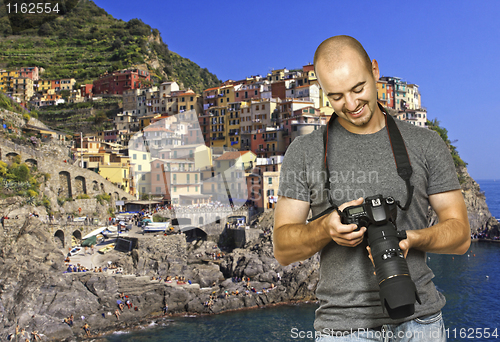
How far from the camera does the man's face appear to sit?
1.41m

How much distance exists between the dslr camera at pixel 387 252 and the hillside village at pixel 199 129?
2508 cm

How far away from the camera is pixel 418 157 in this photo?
4.71ft

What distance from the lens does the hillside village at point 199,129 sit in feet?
104

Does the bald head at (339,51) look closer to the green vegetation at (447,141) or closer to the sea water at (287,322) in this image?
the sea water at (287,322)

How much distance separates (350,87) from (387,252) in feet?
1.81

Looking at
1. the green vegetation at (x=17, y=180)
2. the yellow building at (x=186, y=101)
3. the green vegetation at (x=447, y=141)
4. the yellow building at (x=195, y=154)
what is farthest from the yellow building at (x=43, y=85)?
the green vegetation at (x=447, y=141)

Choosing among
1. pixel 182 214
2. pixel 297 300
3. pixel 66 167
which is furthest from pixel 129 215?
pixel 297 300

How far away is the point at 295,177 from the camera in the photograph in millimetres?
1499

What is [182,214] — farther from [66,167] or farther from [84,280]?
[84,280]

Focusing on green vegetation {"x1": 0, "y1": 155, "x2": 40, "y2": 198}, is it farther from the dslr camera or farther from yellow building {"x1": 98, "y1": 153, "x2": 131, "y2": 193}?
the dslr camera

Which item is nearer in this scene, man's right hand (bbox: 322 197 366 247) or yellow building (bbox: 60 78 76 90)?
man's right hand (bbox: 322 197 366 247)

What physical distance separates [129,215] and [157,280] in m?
9.37

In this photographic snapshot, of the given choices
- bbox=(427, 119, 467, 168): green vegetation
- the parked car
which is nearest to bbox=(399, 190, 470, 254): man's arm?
the parked car

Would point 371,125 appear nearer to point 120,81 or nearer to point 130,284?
point 130,284
